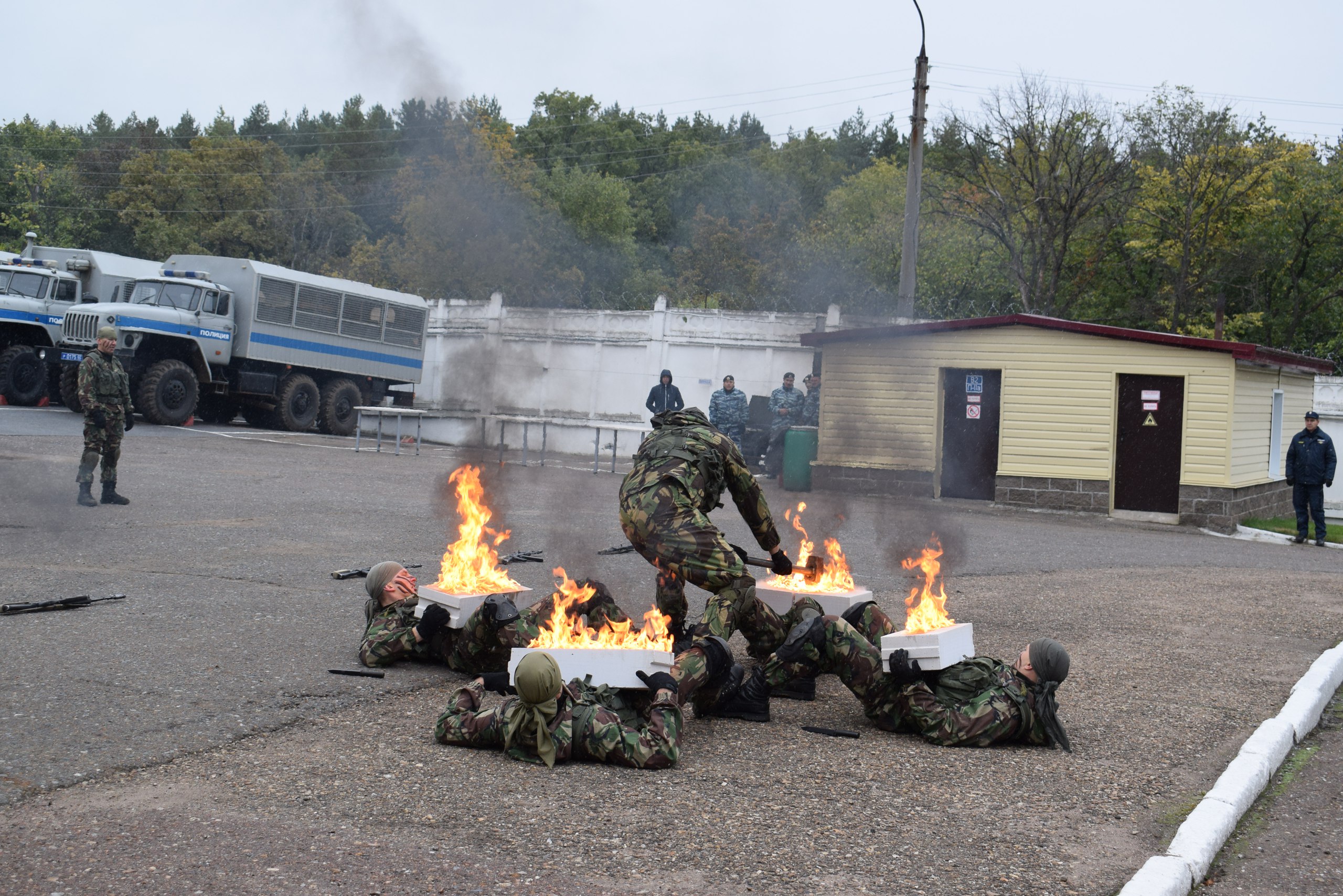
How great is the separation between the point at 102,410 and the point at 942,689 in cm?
952

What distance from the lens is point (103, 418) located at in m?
11.5

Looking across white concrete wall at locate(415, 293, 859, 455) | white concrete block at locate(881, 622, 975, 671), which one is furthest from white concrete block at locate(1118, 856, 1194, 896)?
white concrete wall at locate(415, 293, 859, 455)

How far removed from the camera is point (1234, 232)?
33.7 metres

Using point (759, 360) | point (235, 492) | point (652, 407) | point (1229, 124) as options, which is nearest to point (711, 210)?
point (1229, 124)

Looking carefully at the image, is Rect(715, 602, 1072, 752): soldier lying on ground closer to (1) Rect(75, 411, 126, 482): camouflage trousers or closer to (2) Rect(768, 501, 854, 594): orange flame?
(2) Rect(768, 501, 854, 594): orange flame

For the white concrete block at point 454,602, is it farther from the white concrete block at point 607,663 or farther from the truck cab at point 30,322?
the truck cab at point 30,322

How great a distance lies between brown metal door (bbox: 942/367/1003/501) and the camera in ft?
57.9

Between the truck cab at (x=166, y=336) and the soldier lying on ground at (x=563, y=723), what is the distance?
726 inches

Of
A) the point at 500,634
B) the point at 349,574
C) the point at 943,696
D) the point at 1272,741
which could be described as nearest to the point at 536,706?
the point at 500,634

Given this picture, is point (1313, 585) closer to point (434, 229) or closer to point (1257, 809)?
point (1257, 809)

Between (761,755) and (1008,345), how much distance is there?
44.6 feet

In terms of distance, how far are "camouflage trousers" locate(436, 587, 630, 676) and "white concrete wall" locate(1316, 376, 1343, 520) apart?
1935 centimetres

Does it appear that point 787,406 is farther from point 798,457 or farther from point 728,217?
point 728,217

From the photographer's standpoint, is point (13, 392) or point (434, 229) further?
point (13, 392)
